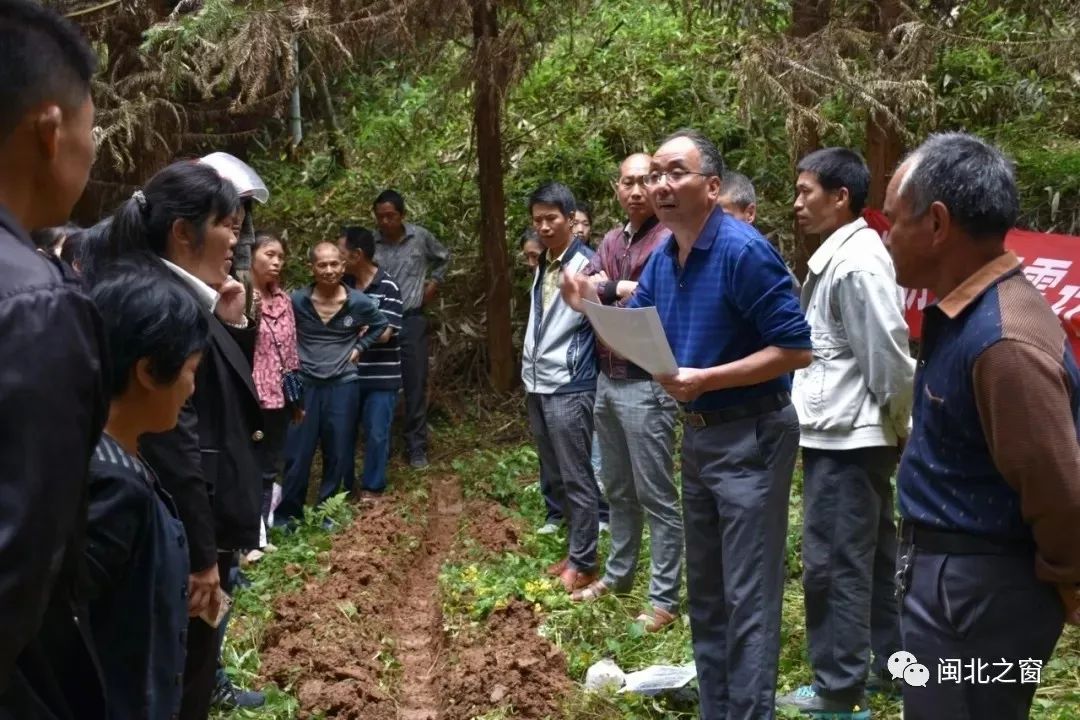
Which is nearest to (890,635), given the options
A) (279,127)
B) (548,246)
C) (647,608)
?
(647,608)

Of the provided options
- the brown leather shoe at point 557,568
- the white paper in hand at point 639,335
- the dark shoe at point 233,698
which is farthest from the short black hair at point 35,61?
the brown leather shoe at point 557,568

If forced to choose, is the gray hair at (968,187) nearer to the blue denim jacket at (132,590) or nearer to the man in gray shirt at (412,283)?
the blue denim jacket at (132,590)

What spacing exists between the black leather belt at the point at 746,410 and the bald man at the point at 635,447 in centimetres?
146

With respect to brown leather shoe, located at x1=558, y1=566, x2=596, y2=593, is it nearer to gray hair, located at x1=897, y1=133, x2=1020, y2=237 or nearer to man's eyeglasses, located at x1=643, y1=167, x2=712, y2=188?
man's eyeglasses, located at x1=643, y1=167, x2=712, y2=188

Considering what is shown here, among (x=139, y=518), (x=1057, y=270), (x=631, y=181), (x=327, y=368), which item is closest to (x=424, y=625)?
(x=327, y=368)

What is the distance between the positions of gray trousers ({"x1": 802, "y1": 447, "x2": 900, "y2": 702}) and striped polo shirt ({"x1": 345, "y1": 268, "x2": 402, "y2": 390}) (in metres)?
4.80

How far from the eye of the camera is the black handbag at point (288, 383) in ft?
22.9

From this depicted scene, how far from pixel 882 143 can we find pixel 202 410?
6.99 metres

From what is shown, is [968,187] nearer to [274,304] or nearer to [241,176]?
[241,176]

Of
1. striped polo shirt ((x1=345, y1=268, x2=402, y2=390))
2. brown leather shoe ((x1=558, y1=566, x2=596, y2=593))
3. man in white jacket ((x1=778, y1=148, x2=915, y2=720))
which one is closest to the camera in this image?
man in white jacket ((x1=778, y1=148, x2=915, y2=720))

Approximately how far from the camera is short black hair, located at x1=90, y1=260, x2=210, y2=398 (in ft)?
8.27

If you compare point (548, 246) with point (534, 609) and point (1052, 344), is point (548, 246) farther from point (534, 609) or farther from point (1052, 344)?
point (1052, 344)

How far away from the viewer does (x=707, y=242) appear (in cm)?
389

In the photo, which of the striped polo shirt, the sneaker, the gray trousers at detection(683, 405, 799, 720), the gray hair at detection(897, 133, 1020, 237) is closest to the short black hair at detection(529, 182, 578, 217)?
the striped polo shirt
